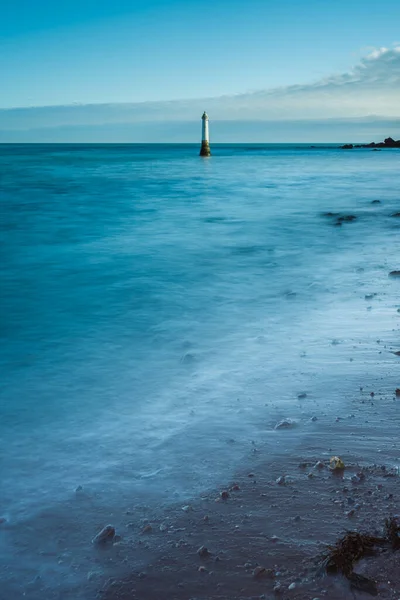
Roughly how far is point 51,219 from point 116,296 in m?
12.2

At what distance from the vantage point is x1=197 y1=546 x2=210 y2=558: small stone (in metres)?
3.09

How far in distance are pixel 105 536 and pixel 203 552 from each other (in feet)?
1.95

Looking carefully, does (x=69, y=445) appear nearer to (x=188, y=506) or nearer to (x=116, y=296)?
(x=188, y=506)

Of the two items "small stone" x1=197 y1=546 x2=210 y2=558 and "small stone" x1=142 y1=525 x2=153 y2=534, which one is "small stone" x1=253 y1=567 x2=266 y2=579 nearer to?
"small stone" x1=197 y1=546 x2=210 y2=558

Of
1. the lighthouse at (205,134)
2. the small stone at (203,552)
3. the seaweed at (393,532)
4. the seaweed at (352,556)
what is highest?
the lighthouse at (205,134)

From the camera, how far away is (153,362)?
21.0 feet

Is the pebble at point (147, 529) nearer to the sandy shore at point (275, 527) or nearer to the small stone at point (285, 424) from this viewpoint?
the sandy shore at point (275, 527)

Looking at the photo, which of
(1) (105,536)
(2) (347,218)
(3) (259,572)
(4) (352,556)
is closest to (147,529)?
(1) (105,536)

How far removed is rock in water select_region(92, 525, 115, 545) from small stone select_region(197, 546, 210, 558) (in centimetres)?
53

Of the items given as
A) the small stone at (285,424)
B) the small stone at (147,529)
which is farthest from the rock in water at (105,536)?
the small stone at (285,424)

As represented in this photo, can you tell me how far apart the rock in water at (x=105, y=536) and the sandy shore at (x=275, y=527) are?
77 millimetres

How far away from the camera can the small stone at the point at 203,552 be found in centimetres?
309

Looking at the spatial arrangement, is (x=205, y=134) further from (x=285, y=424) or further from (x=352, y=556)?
(x=352, y=556)

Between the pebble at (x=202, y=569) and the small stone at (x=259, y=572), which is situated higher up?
the small stone at (x=259, y=572)
